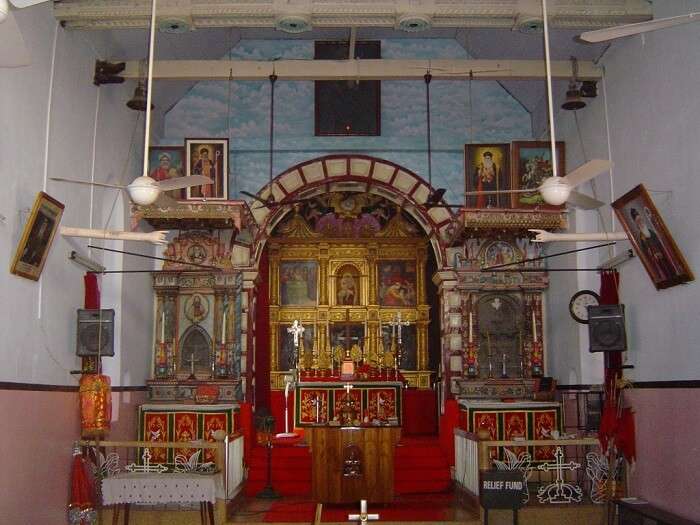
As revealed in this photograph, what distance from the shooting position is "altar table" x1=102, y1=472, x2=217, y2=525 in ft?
27.9

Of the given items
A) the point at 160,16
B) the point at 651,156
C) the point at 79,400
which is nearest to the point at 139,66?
the point at 160,16

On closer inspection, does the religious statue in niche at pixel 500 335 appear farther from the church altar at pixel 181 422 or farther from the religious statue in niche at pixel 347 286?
the church altar at pixel 181 422

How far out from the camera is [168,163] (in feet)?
42.3

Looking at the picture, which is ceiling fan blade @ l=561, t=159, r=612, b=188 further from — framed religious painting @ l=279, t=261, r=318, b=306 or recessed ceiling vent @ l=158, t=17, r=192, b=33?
framed religious painting @ l=279, t=261, r=318, b=306

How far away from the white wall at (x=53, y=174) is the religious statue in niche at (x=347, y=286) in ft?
18.1

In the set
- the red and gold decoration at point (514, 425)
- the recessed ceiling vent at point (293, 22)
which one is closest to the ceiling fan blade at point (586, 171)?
the recessed ceiling vent at point (293, 22)

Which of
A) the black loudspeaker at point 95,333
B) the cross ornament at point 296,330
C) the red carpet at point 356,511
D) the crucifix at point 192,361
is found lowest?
the red carpet at point 356,511

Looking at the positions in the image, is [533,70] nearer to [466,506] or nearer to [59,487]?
[466,506]

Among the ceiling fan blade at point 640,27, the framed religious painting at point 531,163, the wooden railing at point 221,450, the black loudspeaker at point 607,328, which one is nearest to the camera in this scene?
the ceiling fan blade at point 640,27

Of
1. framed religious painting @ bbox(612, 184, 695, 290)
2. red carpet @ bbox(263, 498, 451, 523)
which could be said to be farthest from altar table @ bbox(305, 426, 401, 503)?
framed religious painting @ bbox(612, 184, 695, 290)

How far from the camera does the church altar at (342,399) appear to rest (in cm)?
1360

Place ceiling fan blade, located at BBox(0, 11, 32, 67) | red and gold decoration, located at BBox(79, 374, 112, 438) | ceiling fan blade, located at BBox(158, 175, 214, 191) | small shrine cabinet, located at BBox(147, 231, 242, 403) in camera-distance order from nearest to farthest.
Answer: ceiling fan blade, located at BBox(0, 11, 32, 67)
ceiling fan blade, located at BBox(158, 175, 214, 191)
red and gold decoration, located at BBox(79, 374, 112, 438)
small shrine cabinet, located at BBox(147, 231, 242, 403)

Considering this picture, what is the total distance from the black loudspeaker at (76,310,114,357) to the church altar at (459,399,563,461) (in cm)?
492

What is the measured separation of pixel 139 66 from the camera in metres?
11.8
